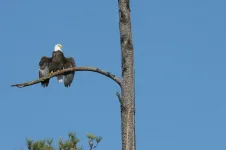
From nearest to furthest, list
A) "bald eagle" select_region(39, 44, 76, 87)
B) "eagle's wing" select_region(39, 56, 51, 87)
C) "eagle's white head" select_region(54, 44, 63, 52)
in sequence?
"bald eagle" select_region(39, 44, 76, 87) < "eagle's wing" select_region(39, 56, 51, 87) < "eagle's white head" select_region(54, 44, 63, 52)

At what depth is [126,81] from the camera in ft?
16.4

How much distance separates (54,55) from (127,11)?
5.78 metres

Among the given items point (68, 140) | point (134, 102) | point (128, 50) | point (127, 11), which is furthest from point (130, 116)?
point (68, 140)

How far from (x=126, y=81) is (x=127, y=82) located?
1 centimetres

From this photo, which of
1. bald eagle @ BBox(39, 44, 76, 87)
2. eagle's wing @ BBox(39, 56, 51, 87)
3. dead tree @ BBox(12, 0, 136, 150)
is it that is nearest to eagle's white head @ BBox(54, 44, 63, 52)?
bald eagle @ BBox(39, 44, 76, 87)

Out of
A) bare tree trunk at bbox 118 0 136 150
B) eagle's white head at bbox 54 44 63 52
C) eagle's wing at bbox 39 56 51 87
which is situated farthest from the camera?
eagle's white head at bbox 54 44 63 52

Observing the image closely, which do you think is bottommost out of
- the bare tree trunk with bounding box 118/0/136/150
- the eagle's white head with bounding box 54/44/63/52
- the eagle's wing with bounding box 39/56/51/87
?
the bare tree trunk with bounding box 118/0/136/150

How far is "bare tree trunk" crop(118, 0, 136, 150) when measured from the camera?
4.91 m

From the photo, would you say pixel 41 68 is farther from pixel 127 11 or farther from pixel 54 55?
pixel 127 11

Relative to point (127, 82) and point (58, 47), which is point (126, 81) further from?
point (58, 47)

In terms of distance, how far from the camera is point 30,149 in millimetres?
8305

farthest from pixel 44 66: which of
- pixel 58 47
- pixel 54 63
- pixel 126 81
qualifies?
pixel 126 81

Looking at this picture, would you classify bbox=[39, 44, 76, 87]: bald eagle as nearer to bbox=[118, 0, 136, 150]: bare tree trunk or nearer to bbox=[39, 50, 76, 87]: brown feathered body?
bbox=[39, 50, 76, 87]: brown feathered body

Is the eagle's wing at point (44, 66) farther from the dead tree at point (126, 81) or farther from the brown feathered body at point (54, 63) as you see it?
the dead tree at point (126, 81)
